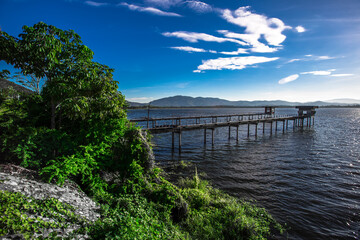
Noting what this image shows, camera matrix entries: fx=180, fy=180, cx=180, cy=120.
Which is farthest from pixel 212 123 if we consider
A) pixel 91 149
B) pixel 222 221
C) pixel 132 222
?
pixel 132 222

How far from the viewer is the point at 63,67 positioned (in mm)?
8133

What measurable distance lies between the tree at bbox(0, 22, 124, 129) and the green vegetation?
36 mm

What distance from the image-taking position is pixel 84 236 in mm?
4754

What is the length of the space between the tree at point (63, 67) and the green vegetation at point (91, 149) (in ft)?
0.12

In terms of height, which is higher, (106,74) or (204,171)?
(106,74)

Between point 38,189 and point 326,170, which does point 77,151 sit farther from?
point 326,170

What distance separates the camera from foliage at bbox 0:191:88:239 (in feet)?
13.8

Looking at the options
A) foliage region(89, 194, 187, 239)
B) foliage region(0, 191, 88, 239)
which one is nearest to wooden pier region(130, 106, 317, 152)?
foliage region(89, 194, 187, 239)

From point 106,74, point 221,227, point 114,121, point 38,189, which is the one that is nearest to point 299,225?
point 221,227

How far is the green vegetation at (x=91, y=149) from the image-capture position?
7062 mm

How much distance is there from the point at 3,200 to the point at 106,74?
667 cm

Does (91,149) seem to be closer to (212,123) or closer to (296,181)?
(296,181)

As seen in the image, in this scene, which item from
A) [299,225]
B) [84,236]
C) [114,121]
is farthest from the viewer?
[299,225]

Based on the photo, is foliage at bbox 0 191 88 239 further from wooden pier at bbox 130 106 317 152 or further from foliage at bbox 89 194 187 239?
wooden pier at bbox 130 106 317 152
